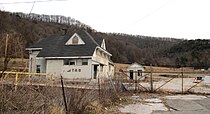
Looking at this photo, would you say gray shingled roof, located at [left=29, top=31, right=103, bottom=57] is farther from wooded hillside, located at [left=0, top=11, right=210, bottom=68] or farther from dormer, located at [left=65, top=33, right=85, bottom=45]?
wooded hillside, located at [left=0, top=11, right=210, bottom=68]

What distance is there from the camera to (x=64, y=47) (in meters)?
40.9

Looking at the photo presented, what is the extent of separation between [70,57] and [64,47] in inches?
125

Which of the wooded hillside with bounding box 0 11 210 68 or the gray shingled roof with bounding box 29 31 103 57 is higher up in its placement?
the wooded hillside with bounding box 0 11 210 68

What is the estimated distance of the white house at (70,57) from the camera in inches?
1475

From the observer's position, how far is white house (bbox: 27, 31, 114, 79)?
37469mm

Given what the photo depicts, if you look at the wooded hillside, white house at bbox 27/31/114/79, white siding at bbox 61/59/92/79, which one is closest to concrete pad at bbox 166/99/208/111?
white house at bbox 27/31/114/79

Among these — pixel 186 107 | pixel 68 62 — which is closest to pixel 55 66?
pixel 68 62

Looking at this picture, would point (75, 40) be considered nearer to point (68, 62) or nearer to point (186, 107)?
point (68, 62)

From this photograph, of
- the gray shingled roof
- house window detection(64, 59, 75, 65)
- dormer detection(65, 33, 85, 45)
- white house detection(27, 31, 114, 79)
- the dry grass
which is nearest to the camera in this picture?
the dry grass

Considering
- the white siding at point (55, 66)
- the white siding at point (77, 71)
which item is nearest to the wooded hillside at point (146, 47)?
the white siding at point (55, 66)

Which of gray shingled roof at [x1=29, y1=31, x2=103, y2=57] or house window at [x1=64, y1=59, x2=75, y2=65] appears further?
gray shingled roof at [x1=29, y1=31, x2=103, y2=57]

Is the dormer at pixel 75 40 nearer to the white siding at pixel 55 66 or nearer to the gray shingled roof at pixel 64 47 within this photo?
the gray shingled roof at pixel 64 47

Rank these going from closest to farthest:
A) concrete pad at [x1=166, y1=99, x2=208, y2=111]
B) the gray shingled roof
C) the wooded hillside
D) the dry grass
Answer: the dry grass < concrete pad at [x1=166, y1=99, x2=208, y2=111] < the gray shingled roof < the wooded hillside

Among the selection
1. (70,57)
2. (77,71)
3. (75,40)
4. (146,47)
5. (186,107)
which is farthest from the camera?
(146,47)
